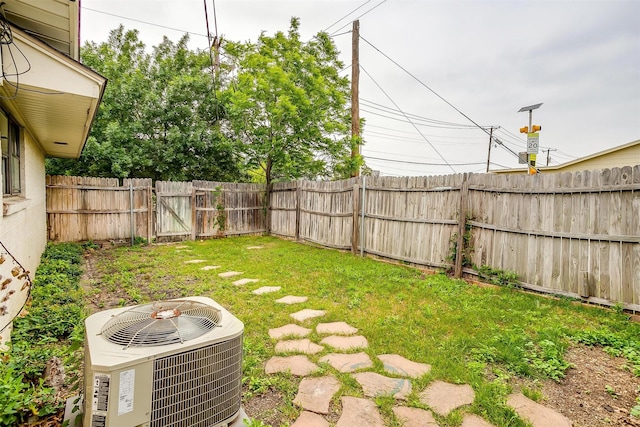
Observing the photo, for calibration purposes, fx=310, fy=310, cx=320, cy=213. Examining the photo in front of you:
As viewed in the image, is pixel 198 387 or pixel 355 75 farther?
pixel 355 75

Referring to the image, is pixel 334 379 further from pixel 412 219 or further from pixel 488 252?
pixel 412 219

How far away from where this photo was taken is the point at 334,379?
2277 millimetres

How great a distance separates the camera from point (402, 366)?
8.05 ft

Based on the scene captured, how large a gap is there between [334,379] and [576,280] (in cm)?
355

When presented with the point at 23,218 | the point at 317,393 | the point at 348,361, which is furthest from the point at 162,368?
the point at 23,218

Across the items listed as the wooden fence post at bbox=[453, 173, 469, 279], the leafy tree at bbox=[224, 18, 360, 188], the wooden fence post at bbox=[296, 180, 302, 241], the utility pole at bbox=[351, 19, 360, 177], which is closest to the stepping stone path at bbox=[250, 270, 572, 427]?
the wooden fence post at bbox=[453, 173, 469, 279]

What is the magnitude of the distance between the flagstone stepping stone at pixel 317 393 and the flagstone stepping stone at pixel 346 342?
50 cm

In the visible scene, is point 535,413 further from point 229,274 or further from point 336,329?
point 229,274

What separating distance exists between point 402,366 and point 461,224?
11.0 ft

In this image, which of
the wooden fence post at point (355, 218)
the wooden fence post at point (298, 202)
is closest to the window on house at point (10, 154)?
the wooden fence post at point (355, 218)

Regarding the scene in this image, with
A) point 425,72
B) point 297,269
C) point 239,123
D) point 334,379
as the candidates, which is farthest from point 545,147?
point 334,379

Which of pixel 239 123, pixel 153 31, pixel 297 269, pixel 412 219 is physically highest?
pixel 153 31

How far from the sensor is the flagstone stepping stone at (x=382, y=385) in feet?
6.91

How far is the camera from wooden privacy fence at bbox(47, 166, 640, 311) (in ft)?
12.1
